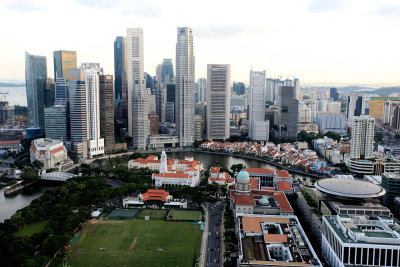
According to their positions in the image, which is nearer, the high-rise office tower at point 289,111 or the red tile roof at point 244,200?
the red tile roof at point 244,200

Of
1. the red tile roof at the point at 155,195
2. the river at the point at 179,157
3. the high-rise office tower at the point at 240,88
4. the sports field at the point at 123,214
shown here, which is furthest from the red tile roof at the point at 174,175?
the high-rise office tower at the point at 240,88

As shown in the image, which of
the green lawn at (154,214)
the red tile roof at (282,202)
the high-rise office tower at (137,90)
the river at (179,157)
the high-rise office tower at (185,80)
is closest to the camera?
the red tile roof at (282,202)

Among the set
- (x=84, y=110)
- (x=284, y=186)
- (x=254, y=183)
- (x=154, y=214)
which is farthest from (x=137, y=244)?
(x=84, y=110)

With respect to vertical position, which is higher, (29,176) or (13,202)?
(29,176)

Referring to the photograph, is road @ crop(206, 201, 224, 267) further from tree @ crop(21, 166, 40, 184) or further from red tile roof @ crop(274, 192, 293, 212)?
tree @ crop(21, 166, 40, 184)

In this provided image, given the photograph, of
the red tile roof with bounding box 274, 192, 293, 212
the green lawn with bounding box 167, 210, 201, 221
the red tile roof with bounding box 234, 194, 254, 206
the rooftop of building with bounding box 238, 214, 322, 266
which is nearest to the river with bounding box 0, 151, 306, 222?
the green lawn with bounding box 167, 210, 201, 221

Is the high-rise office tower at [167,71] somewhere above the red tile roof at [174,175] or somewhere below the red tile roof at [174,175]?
above

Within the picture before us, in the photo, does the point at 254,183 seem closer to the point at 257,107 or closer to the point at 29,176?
the point at 29,176

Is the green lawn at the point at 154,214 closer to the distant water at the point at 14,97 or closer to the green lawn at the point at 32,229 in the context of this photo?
the green lawn at the point at 32,229
